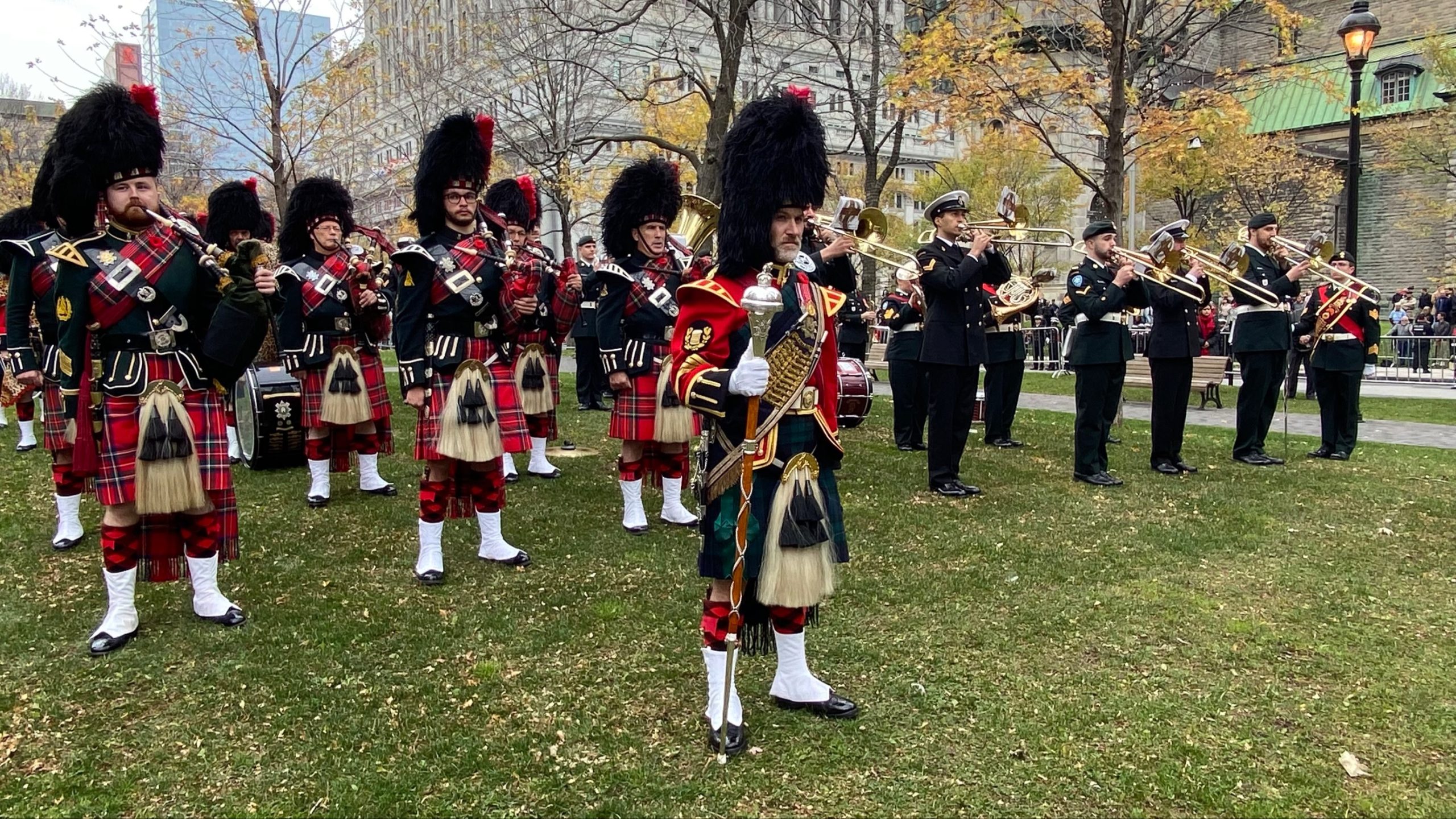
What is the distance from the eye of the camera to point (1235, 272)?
9.47 metres

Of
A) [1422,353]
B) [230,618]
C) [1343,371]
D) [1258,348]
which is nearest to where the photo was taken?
[230,618]

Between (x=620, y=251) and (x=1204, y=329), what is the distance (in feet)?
51.9

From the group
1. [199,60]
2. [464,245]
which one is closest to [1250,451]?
[464,245]

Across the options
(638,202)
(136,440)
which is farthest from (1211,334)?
(136,440)

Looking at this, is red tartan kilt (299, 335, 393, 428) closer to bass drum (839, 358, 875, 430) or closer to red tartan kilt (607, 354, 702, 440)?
red tartan kilt (607, 354, 702, 440)

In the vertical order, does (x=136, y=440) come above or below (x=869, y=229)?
below

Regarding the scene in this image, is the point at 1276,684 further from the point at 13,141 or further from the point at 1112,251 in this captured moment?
the point at 13,141

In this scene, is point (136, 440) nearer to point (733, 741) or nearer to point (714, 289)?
point (714, 289)

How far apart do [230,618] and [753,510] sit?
119 inches

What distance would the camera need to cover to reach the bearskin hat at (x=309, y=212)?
7.76 m

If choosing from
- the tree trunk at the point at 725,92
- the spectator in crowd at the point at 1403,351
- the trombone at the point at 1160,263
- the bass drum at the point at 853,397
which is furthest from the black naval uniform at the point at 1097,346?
the spectator in crowd at the point at 1403,351

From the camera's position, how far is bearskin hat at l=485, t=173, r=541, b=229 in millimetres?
8078

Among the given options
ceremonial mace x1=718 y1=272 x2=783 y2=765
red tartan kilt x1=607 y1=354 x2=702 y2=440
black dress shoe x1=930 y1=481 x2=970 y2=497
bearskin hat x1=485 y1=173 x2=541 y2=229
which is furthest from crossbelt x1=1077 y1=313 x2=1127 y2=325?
ceremonial mace x1=718 y1=272 x2=783 y2=765

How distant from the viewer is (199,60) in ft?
44.5
